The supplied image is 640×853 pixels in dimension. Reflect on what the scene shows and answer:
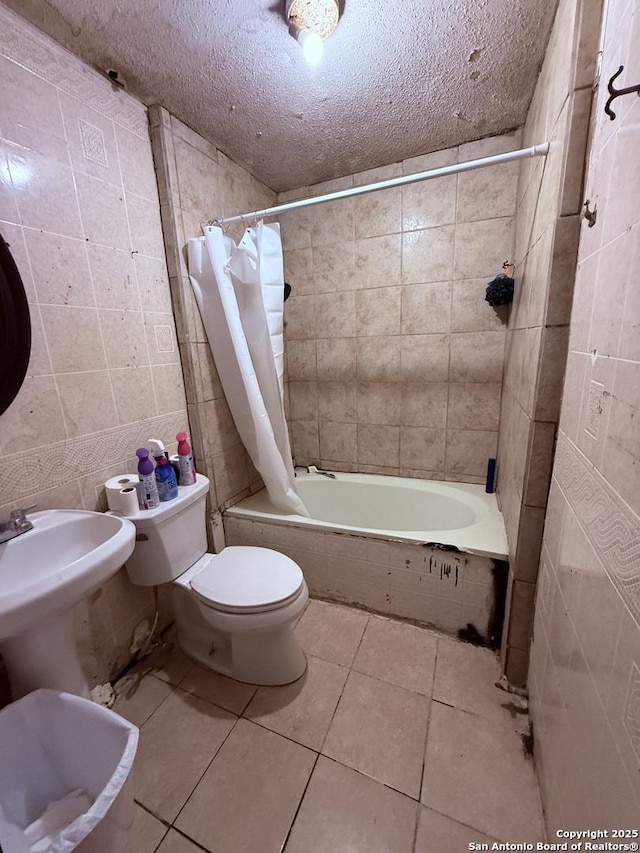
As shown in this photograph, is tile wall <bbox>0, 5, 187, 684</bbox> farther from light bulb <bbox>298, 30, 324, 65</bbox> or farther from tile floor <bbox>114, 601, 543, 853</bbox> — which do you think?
light bulb <bbox>298, 30, 324, 65</bbox>

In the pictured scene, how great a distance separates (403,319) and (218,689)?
6.41 feet

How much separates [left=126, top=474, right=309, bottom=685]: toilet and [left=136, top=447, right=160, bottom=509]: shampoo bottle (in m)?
0.03

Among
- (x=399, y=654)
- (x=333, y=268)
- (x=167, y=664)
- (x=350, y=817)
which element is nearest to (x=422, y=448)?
(x=399, y=654)

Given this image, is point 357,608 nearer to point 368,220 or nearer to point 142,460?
point 142,460

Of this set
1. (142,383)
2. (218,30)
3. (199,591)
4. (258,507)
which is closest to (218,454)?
(258,507)

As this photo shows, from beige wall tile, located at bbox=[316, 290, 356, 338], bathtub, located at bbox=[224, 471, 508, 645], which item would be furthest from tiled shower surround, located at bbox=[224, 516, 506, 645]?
beige wall tile, located at bbox=[316, 290, 356, 338]

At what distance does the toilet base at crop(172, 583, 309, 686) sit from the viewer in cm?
119

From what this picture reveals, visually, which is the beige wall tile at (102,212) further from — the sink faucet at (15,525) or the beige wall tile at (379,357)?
the beige wall tile at (379,357)

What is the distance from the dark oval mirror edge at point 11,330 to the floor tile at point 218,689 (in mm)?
1178

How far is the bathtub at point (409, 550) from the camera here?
133cm

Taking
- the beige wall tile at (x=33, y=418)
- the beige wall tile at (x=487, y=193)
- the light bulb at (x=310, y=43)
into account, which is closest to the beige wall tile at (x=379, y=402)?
the beige wall tile at (x=487, y=193)

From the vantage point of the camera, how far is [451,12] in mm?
951

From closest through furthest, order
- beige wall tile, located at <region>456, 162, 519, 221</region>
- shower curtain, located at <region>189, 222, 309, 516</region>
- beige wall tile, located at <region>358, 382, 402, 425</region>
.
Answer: shower curtain, located at <region>189, 222, 309, 516</region> → beige wall tile, located at <region>456, 162, 519, 221</region> → beige wall tile, located at <region>358, 382, 402, 425</region>

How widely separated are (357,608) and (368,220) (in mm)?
2073
